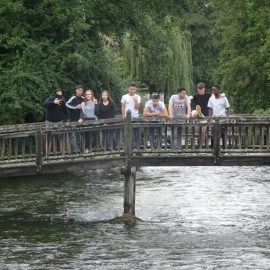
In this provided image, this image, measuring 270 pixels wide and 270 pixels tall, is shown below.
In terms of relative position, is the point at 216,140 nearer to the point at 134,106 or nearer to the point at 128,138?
the point at 128,138

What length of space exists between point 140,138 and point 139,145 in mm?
199

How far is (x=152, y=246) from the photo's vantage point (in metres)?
18.5

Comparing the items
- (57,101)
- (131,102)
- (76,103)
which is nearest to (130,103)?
(131,102)

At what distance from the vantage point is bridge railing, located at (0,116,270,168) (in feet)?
69.2

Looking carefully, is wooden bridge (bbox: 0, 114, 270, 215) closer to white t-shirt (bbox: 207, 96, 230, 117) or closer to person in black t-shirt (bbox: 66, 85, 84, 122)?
white t-shirt (bbox: 207, 96, 230, 117)

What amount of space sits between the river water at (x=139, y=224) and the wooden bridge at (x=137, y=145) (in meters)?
1.31

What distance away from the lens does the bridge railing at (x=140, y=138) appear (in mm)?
21078

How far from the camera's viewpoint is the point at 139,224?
21.0m

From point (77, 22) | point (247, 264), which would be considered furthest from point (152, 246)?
point (77, 22)

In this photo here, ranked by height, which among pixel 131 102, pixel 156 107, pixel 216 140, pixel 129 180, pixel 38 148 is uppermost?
pixel 131 102

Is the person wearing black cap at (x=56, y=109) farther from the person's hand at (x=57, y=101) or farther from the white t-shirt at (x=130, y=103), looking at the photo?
the white t-shirt at (x=130, y=103)

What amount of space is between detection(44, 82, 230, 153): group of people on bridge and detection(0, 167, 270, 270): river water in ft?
7.61

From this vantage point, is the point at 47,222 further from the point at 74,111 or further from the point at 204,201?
the point at 204,201

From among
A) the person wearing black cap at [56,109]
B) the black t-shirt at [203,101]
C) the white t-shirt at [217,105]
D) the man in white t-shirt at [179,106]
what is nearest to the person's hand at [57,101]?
the person wearing black cap at [56,109]
